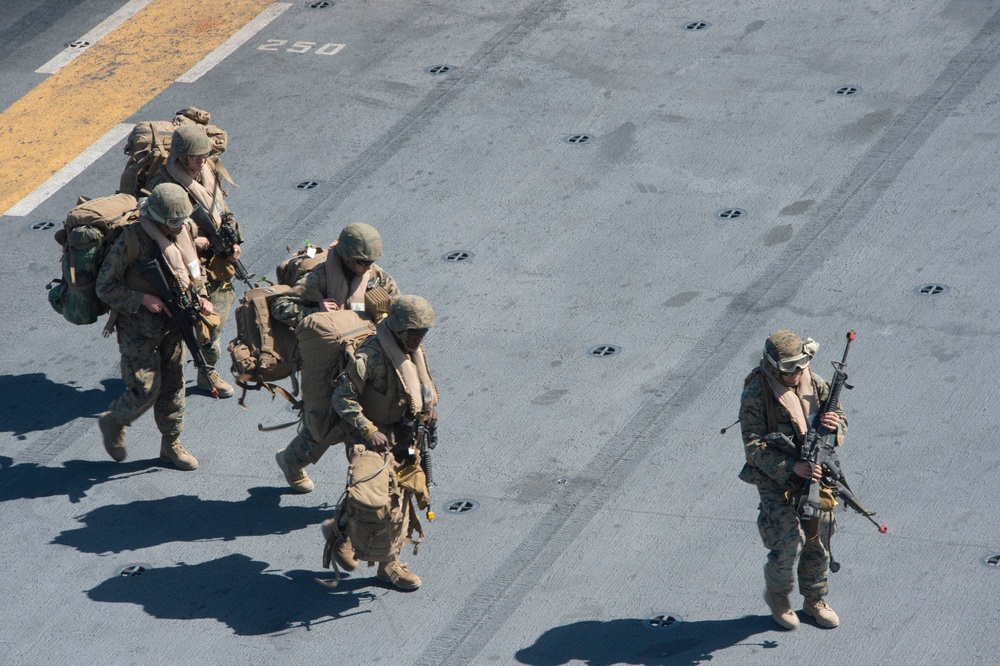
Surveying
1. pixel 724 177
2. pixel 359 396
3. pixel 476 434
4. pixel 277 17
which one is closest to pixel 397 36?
pixel 277 17

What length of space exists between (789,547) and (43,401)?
5.10 metres

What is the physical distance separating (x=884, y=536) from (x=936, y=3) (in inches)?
262

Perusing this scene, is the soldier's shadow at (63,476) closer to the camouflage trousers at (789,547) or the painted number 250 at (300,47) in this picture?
the camouflage trousers at (789,547)

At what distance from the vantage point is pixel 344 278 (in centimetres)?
808

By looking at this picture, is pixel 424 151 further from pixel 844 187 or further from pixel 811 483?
pixel 811 483

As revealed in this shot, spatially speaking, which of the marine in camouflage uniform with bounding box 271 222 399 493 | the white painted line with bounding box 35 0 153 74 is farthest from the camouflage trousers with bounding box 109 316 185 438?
the white painted line with bounding box 35 0 153 74

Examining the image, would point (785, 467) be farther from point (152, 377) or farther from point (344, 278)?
point (152, 377)

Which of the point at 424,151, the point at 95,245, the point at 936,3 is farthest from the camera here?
the point at 936,3

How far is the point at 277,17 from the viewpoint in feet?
44.3

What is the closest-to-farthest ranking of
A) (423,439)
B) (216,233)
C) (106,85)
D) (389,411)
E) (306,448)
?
1. (389,411)
2. (423,439)
3. (306,448)
4. (216,233)
5. (106,85)

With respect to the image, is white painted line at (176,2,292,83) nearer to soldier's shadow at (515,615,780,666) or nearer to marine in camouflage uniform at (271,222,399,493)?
marine in camouflage uniform at (271,222,399,493)

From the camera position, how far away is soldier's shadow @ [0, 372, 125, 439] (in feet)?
30.2

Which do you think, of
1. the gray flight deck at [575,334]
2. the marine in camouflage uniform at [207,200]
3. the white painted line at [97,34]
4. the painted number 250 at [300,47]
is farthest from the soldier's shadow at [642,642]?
the white painted line at [97,34]

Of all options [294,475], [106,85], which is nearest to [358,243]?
[294,475]
